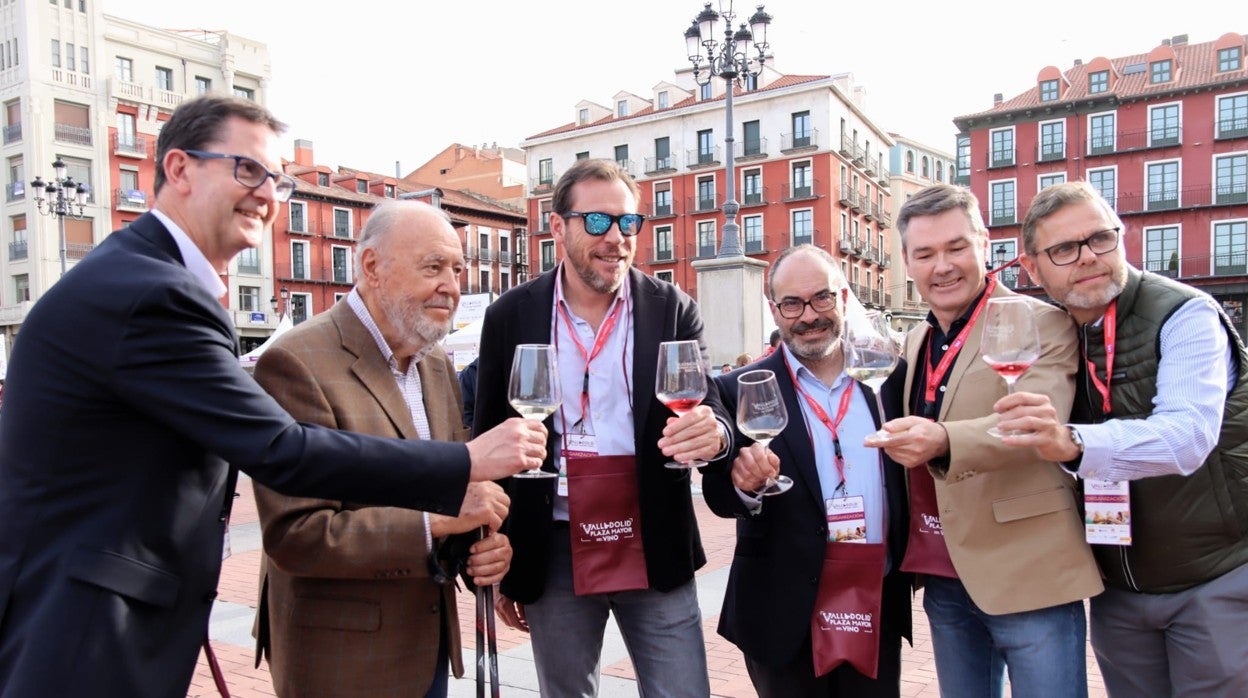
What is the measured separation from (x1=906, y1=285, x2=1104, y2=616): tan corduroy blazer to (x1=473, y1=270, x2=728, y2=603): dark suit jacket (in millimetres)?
715

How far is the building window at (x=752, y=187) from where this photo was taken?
148ft

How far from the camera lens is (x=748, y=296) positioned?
13.9m

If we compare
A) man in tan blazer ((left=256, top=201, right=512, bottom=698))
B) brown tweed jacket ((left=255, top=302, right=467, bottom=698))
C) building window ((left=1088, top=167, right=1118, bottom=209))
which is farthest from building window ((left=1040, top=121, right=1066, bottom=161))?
brown tweed jacket ((left=255, top=302, right=467, bottom=698))

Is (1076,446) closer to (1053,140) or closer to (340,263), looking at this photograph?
(1053,140)

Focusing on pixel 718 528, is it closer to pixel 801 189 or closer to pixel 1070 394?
pixel 1070 394

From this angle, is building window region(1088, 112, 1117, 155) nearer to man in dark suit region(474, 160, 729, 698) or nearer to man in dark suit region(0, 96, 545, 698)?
man in dark suit region(474, 160, 729, 698)

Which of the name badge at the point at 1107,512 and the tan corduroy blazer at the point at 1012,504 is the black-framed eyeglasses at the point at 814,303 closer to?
the tan corduroy blazer at the point at 1012,504

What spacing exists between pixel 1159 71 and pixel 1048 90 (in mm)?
4702

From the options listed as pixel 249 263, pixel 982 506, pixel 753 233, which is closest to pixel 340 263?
pixel 249 263

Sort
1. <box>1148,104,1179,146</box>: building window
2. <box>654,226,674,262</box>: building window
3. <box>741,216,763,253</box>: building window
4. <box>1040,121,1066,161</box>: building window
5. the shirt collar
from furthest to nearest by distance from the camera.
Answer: <box>654,226,674,262</box>: building window, <box>741,216,763,253</box>: building window, <box>1040,121,1066,161</box>: building window, <box>1148,104,1179,146</box>: building window, the shirt collar

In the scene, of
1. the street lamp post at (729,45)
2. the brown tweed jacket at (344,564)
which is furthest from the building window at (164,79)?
the brown tweed jacket at (344,564)

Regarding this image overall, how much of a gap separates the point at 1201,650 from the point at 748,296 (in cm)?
1175

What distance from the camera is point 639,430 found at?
2.69m

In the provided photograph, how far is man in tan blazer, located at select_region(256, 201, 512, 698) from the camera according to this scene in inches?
85.5
